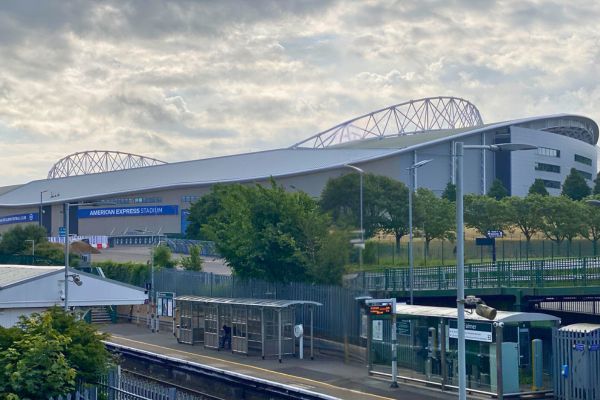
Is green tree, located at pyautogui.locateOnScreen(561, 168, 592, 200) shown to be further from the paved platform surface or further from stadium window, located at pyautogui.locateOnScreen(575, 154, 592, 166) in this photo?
the paved platform surface

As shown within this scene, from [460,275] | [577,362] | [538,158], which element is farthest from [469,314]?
[538,158]

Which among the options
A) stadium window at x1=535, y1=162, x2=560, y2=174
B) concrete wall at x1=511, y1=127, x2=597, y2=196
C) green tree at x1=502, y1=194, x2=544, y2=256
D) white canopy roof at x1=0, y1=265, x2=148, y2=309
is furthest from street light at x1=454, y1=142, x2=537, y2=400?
stadium window at x1=535, y1=162, x2=560, y2=174

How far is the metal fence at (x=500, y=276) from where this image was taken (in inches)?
1332

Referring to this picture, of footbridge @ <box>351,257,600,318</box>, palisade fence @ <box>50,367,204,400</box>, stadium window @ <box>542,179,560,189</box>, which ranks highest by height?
stadium window @ <box>542,179,560,189</box>

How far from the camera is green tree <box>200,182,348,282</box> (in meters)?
43.8

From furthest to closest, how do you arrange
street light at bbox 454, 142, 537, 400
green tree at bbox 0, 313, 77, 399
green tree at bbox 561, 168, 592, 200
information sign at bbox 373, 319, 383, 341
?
1. green tree at bbox 561, 168, 592, 200
2. information sign at bbox 373, 319, 383, 341
3. green tree at bbox 0, 313, 77, 399
4. street light at bbox 454, 142, 537, 400

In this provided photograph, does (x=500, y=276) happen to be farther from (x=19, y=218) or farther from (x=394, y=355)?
(x=19, y=218)

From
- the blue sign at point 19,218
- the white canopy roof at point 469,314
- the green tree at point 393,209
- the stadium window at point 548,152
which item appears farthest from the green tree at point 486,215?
the blue sign at point 19,218

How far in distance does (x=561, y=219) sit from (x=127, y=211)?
252ft

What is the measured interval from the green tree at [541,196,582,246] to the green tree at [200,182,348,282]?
35177 mm

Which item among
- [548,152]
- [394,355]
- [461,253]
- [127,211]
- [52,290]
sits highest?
[548,152]

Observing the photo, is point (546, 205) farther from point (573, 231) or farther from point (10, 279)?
point (10, 279)

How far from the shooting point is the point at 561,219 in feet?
245

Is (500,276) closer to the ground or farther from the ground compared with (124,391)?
farther from the ground
